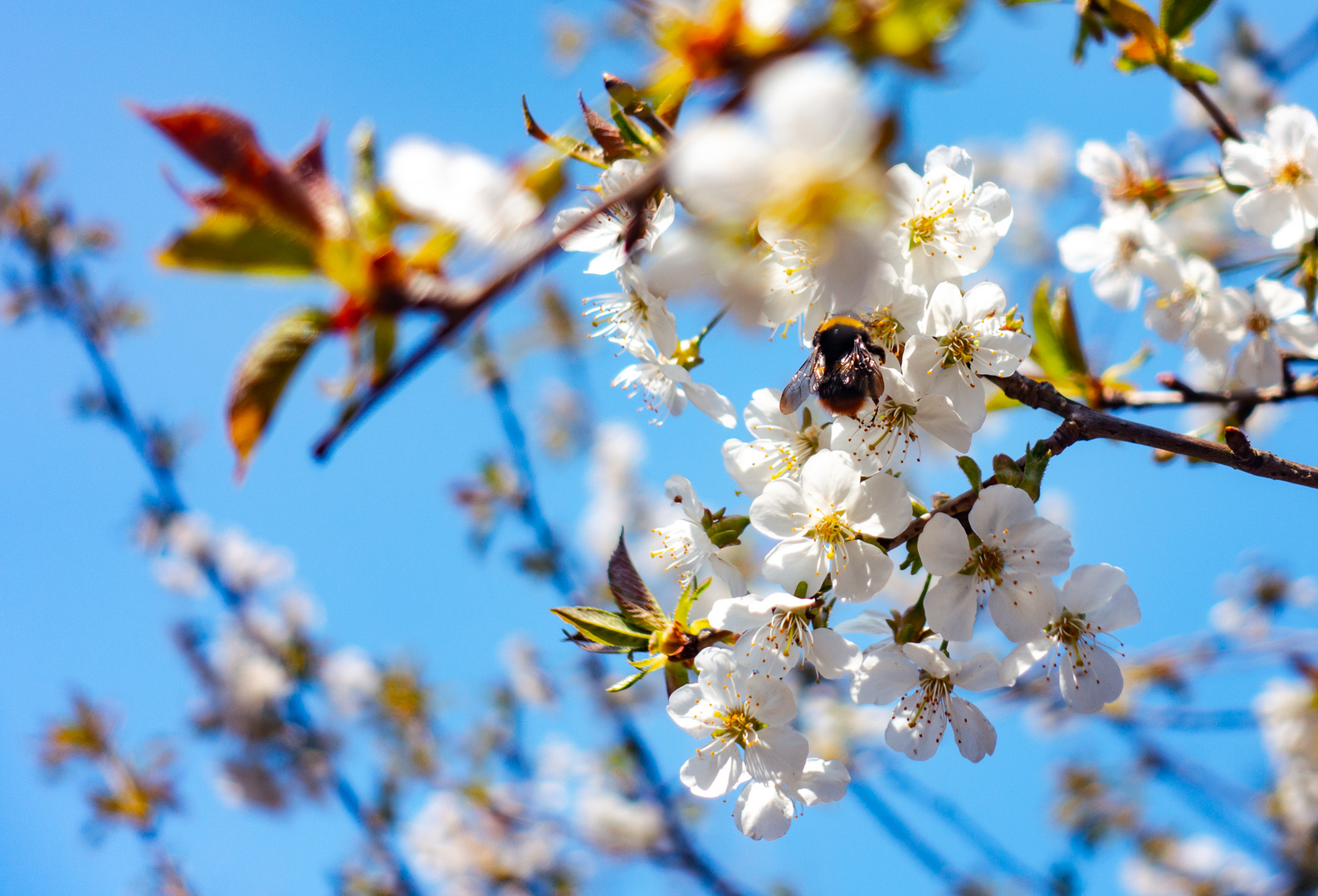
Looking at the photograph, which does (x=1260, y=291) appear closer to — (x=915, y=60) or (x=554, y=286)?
(x=915, y=60)

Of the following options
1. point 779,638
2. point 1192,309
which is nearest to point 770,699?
point 779,638

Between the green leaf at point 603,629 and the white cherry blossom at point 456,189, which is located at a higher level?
the white cherry blossom at point 456,189

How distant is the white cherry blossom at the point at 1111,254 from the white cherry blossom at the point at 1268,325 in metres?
0.18

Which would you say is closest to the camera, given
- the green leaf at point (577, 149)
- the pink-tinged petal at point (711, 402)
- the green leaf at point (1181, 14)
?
the green leaf at point (577, 149)

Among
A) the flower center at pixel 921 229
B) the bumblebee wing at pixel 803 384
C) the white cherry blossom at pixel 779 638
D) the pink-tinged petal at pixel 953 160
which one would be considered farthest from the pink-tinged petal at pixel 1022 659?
the pink-tinged petal at pixel 953 160

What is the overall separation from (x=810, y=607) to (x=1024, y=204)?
23.4 ft

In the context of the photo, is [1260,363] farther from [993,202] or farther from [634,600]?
[634,600]

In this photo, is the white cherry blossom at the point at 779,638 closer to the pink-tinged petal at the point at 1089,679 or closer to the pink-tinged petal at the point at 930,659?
the pink-tinged petal at the point at 930,659

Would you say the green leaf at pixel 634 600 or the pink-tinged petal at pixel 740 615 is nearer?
the pink-tinged petal at pixel 740 615

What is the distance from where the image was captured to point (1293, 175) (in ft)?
4.19

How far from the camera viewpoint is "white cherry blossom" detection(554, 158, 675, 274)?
867 mm

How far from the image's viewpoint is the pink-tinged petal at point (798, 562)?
0.91m

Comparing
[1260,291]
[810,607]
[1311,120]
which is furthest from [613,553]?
[1311,120]

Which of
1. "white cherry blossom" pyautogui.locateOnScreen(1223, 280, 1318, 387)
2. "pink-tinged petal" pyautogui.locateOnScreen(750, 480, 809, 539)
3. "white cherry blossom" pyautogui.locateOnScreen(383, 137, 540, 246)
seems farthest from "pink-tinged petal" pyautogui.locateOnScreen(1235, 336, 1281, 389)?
"white cherry blossom" pyautogui.locateOnScreen(383, 137, 540, 246)
